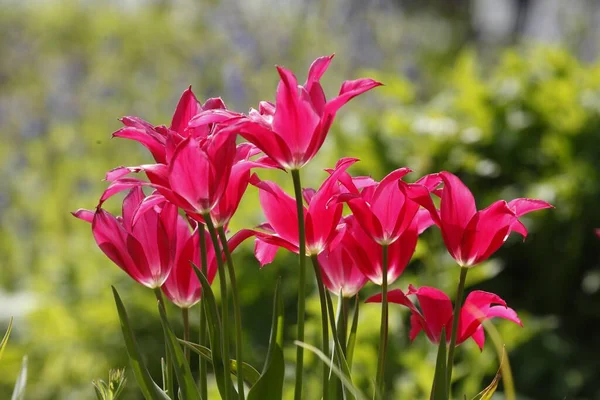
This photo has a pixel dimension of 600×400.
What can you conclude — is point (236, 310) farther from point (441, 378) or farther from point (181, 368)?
point (441, 378)

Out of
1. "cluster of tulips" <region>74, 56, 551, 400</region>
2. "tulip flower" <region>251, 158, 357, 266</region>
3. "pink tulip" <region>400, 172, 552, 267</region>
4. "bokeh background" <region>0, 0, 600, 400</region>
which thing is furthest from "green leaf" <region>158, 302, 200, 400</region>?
"bokeh background" <region>0, 0, 600, 400</region>

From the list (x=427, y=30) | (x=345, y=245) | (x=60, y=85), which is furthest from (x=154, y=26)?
(x=345, y=245)

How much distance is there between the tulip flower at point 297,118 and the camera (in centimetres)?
69

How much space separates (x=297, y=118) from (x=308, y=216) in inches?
3.5

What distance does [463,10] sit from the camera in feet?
40.8

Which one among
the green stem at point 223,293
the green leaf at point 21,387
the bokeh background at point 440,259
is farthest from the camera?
the bokeh background at point 440,259

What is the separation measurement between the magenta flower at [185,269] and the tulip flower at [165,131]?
0.09 meters

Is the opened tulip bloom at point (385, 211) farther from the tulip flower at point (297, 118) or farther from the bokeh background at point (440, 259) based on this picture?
the bokeh background at point (440, 259)

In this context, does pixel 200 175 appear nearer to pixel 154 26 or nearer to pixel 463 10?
pixel 154 26

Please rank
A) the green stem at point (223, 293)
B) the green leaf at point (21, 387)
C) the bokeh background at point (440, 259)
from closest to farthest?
the green stem at point (223, 293) < the green leaf at point (21, 387) < the bokeh background at point (440, 259)

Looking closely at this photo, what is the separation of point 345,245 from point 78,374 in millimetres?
1954

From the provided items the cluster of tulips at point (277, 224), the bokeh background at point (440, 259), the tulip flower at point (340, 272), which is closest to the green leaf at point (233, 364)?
the cluster of tulips at point (277, 224)

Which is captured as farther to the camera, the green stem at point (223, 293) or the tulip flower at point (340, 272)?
the tulip flower at point (340, 272)

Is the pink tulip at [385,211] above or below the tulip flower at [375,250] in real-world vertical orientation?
above
